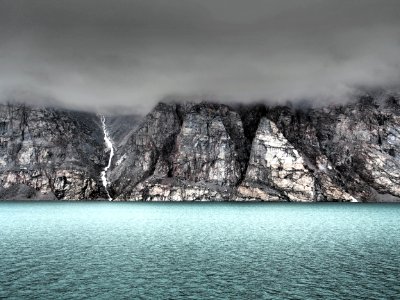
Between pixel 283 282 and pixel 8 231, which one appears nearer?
pixel 283 282

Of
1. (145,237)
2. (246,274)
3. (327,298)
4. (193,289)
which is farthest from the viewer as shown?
(145,237)

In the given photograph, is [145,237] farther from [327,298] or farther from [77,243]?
[327,298]

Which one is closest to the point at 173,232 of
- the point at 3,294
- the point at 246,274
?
the point at 246,274

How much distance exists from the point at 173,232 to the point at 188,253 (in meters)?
27.8

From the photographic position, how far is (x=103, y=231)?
86062mm

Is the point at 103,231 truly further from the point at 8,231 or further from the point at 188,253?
the point at 188,253

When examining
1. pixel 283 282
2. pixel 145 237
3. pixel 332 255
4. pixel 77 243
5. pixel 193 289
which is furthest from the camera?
pixel 145 237

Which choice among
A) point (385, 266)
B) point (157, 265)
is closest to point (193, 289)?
point (157, 265)

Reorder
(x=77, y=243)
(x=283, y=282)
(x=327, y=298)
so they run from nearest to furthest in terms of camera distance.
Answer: (x=327, y=298), (x=283, y=282), (x=77, y=243)

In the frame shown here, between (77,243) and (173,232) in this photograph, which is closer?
(77,243)

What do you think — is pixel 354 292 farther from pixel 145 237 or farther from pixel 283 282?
pixel 145 237

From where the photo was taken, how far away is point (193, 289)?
38.8 m

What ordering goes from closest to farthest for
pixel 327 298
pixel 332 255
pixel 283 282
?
pixel 327 298, pixel 283 282, pixel 332 255

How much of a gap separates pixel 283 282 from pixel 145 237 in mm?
39778
